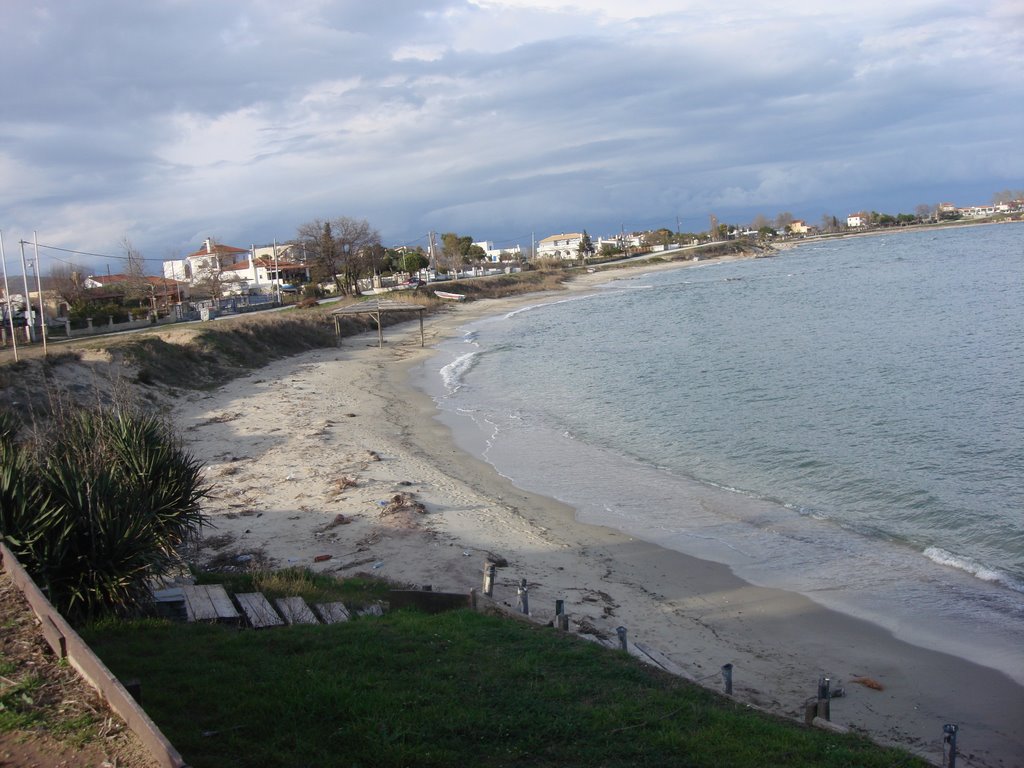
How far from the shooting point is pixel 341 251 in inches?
3226

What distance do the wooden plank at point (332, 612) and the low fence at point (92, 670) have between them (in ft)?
9.86

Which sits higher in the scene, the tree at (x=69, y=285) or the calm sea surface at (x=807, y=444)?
the tree at (x=69, y=285)

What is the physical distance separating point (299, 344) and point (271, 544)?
3479 cm

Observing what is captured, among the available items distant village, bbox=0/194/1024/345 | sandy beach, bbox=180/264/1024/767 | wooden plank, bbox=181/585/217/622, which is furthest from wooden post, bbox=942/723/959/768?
distant village, bbox=0/194/1024/345

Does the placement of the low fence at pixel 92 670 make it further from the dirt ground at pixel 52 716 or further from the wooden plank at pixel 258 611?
the wooden plank at pixel 258 611

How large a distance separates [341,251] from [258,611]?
76143mm

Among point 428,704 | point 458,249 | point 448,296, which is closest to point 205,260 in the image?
point 448,296

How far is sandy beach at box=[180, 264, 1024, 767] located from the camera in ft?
30.5

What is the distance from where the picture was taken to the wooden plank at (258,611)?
8375 millimetres

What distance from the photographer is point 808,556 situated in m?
14.2

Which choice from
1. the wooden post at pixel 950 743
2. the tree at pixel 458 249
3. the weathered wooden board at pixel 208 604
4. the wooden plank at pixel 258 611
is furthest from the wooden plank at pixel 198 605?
the tree at pixel 458 249

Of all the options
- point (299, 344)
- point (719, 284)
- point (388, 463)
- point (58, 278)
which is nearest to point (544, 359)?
point (299, 344)

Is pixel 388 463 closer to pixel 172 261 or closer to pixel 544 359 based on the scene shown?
pixel 544 359

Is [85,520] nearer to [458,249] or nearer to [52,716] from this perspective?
[52,716]
